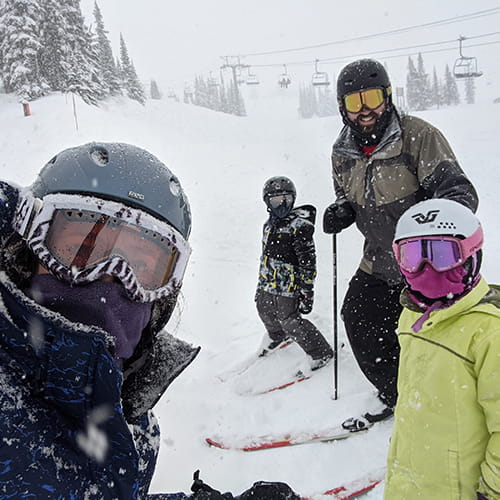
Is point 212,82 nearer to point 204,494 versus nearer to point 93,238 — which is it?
point 93,238

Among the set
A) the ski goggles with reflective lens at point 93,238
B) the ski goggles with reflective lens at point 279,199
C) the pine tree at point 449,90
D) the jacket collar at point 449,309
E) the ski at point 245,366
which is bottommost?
the ski at point 245,366

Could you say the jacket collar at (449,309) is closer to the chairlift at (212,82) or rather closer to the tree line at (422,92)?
the chairlift at (212,82)

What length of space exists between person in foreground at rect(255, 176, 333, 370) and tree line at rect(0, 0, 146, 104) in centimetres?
2491

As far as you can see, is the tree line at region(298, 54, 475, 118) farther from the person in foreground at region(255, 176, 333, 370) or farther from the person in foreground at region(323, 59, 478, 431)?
the person in foreground at region(323, 59, 478, 431)

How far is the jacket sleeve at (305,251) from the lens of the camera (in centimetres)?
463

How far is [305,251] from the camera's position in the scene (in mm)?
4633

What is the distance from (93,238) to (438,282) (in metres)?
1.63

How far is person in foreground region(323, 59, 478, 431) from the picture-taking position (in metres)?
2.88

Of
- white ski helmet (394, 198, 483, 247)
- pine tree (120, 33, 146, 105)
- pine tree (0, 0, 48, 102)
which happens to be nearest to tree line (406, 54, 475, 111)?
pine tree (120, 33, 146, 105)

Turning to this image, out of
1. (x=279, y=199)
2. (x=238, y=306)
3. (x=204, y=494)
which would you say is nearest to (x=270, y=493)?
(x=204, y=494)

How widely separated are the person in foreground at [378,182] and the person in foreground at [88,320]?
1783 mm

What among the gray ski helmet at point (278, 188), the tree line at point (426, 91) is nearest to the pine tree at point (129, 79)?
the tree line at point (426, 91)

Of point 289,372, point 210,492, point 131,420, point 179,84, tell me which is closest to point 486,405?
point 210,492

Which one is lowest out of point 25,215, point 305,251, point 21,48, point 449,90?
point 305,251
